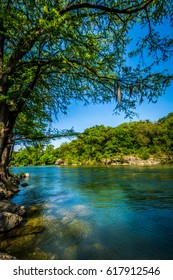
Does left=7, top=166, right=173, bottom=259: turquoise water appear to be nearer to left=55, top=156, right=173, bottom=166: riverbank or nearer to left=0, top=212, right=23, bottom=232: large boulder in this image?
left=0, top=212, right=23, bottom=232: large boulder

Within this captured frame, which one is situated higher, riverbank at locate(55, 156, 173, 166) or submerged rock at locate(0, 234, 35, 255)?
riverbank at locate(55, 156, 173, 166)

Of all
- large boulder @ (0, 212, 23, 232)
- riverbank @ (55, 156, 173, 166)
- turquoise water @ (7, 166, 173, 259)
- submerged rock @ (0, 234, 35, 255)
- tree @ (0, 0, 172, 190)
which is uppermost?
tree @ (0, 0, 172, 190)

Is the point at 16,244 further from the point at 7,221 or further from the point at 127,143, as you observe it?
the point at 127,143

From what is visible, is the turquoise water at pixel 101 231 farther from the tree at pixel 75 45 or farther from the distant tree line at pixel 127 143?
the distant tree line at pixel 127 143

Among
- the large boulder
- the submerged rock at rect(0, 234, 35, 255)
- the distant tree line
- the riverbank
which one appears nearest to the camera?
the submerged rock at rect(0, 234, 35, 255)

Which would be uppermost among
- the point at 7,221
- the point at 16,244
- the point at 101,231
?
the point at 7,221

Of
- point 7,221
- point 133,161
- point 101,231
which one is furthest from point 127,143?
point 7,221

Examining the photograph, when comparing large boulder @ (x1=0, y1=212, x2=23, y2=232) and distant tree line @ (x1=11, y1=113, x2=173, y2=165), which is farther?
distant tree line @ (x1=11, y1=113, x2=173, y2=165)

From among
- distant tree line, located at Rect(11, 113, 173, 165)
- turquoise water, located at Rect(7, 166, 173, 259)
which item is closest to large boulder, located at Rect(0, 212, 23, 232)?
turquoise water, located at Rect(7, 166, 173, 259)

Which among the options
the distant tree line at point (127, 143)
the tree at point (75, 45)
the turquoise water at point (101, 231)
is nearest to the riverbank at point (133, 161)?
the distant tree line at point (127, 143)

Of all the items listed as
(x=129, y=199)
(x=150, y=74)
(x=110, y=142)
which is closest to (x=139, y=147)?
(x=110, y=142)

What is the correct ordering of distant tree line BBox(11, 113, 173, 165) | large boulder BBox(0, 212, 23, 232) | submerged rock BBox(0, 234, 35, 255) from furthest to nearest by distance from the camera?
distant tree line BBox(11, 113, 173, 165) < large boulder BBox(0, 212, 23, 232) < submerged rock BBox(0, 234, 35, 255)
